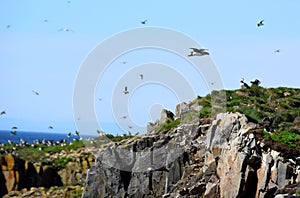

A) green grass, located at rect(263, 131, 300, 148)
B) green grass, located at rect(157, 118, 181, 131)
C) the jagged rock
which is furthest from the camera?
the jagged rock

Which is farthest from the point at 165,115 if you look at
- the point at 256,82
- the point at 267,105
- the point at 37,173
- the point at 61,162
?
the point at 61,162

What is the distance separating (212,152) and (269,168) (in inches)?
223

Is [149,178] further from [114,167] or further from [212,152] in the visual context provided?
[212,152]

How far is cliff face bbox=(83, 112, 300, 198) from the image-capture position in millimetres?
33438

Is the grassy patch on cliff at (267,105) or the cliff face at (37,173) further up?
the grassy patch on cliff at (267,105)

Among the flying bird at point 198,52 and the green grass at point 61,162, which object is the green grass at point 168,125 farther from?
the green grass at point 61,162

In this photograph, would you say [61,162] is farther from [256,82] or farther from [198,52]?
[198,52]

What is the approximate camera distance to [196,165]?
4069cm

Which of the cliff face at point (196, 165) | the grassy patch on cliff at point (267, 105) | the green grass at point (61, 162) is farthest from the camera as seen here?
the green grass at point (61, 162)

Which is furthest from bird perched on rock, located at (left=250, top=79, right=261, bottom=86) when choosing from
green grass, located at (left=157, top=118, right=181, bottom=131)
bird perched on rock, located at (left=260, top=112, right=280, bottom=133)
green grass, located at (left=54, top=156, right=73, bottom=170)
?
green grass, located at (left=54, top=156, right=73, bottom=170)

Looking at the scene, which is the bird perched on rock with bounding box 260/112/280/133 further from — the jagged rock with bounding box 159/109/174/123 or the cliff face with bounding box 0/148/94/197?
the cliff face with bounding box 0/148/94/197

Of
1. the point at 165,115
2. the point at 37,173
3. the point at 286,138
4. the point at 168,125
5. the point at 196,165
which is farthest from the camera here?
the point at 37,173

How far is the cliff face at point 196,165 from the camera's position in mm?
33438

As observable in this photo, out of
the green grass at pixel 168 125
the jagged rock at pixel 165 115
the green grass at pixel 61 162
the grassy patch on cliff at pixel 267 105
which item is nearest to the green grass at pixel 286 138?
the grassy patch on cliff at pixel 267 105
